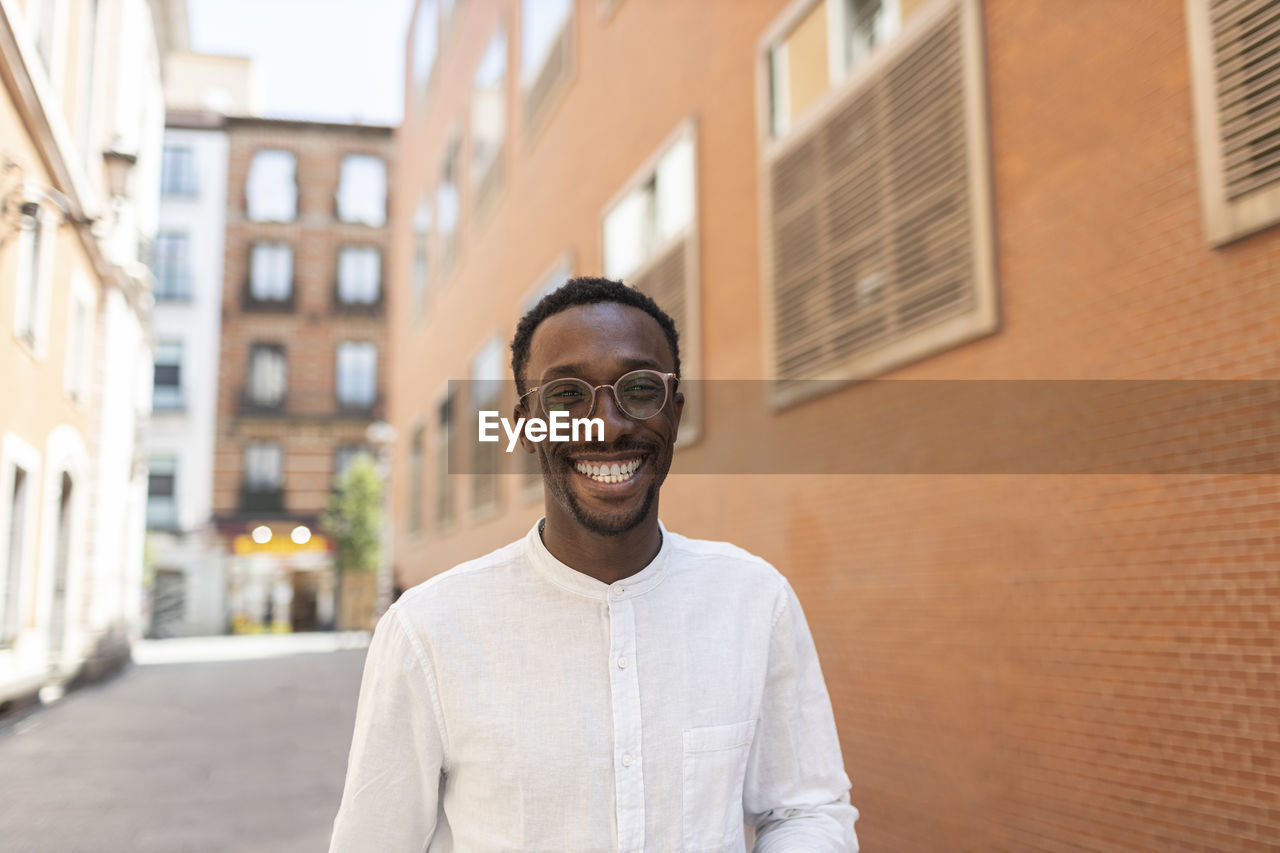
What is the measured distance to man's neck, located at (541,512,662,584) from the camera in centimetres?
196

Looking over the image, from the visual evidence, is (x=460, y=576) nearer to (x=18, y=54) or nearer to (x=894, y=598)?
(x=894, y=598)

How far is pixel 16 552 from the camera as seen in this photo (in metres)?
12.6

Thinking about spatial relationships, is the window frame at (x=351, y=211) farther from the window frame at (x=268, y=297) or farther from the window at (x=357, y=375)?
the window at (x=357, y=375)

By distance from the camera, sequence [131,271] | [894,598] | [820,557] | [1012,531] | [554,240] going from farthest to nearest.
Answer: [131,271] < [554,240] < [820,557] < [894,598] < [1012,531]

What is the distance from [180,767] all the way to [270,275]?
32948 millimetres

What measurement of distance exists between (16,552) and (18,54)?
562cm

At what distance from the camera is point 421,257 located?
2502 centimetres

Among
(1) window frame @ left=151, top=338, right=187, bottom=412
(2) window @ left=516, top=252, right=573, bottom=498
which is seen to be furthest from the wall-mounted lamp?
(1) window frame @ left=151, top=338, right=187, bottom=412

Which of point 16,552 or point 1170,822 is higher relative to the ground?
point 16,552

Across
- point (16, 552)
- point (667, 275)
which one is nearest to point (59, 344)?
point (16, 552)

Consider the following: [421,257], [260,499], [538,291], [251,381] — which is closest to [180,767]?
[538,291]

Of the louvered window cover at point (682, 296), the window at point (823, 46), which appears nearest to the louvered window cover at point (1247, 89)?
the window at point (823, 46)

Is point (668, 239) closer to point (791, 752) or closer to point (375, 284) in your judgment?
point (791, 752)

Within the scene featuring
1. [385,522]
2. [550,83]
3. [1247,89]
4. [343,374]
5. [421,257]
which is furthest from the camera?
[343,374]
